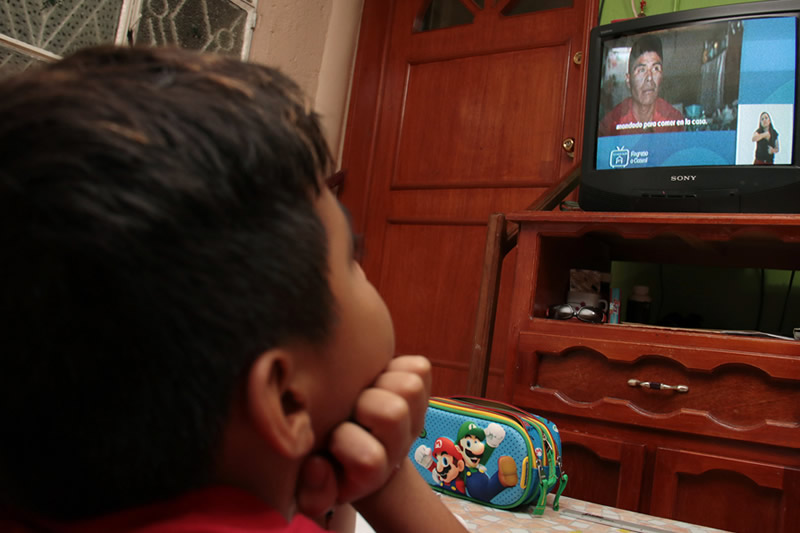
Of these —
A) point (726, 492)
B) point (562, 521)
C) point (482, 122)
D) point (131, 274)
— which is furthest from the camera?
point (482, 122)

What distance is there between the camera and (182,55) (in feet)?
1.03

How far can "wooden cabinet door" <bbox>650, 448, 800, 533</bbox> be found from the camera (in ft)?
3.99

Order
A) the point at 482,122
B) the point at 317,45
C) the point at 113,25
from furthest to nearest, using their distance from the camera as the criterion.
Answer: the point at 317,45 → the point at 482,122 → the point at 113,25

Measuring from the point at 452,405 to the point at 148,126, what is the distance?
2.59 feet

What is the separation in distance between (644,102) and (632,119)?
49 millimetres

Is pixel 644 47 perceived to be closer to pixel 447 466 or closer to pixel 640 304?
pixel 640 304

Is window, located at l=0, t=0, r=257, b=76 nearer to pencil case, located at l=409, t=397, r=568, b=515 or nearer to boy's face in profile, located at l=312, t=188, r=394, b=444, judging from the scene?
pencil case, located at l=409, t=397, r=568, b=515

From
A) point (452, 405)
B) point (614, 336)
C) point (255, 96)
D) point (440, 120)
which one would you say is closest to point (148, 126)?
point (255, 96)

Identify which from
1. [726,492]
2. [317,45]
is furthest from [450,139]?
[726,492]

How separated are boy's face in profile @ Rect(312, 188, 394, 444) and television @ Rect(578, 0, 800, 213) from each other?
1.29m

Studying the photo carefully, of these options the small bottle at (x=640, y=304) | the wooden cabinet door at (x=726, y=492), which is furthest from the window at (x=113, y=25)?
the wooden cabinet door at (x=726, y=492)

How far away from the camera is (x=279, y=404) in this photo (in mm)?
291

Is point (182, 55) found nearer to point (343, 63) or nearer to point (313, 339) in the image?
point (313, 339)

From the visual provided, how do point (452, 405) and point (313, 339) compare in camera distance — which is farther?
point (452, 405)
